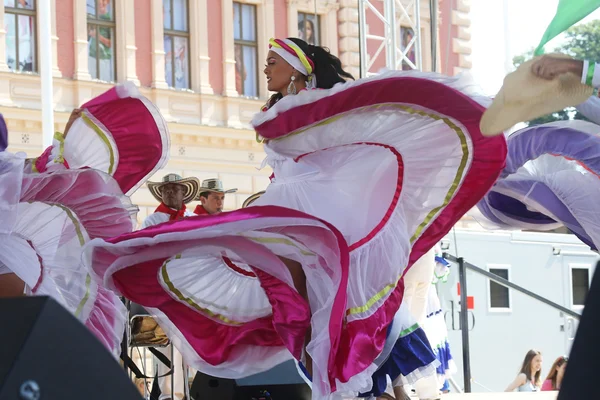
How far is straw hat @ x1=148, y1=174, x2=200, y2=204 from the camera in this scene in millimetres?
7023

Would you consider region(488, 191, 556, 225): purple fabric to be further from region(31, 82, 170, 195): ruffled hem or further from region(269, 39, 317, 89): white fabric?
region(31, 82, 170, 195): ruffled hem

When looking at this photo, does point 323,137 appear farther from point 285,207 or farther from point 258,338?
point 258,338

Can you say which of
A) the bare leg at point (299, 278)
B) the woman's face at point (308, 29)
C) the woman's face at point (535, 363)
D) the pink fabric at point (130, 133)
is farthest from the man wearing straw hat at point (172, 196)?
the woman's face at point (308, 29)

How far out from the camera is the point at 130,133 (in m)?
4.20

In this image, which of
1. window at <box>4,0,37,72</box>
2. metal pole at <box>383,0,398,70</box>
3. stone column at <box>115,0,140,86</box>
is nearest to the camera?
metal pole at <box>383,0,398,70</box>

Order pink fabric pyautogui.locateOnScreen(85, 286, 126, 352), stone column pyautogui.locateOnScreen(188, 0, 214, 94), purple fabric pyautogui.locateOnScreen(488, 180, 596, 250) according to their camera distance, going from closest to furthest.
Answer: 1. pink fabric pyautogui.locateOnScreen(85, 286, 126, 352)
2. purple fabric pyautogui.locateOnScreen(488, 180, 596, 250)
3. stone column pyautogui.locateOnScreen(188, 0, 214, 94)

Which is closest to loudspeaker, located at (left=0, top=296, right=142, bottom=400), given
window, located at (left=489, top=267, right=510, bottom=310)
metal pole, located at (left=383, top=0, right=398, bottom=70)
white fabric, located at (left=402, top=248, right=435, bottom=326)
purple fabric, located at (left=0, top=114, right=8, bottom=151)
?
purple fabric, located at (left=0, top=114, right=8, bottom=151)

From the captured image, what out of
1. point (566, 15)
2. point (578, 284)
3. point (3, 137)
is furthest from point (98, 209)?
point (578, 284)

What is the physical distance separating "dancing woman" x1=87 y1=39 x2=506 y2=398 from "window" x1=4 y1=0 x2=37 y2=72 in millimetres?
11661

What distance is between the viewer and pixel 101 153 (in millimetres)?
4164

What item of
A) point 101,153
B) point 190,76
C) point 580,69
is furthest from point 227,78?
point 580,69

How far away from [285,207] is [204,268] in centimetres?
55

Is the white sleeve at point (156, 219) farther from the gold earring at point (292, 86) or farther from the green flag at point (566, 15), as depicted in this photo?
the green flag at point (566, 15)

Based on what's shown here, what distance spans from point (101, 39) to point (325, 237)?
12968mm
